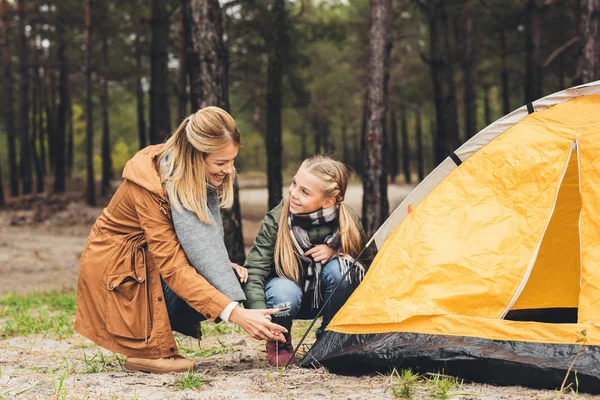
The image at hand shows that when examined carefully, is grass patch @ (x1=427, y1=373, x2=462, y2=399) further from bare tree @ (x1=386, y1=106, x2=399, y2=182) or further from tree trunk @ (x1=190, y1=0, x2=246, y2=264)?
bare tree @ (x1=386, y1=106, x2=399, y2=182)

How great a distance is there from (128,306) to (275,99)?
957 cm

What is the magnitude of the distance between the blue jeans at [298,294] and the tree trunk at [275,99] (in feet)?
27.5

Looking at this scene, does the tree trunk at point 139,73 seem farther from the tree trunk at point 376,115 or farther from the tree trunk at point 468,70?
the tree trunk at point 376,115

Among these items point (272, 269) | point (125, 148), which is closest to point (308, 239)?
point (272, 269)

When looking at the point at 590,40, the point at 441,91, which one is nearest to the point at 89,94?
the point at 441,91

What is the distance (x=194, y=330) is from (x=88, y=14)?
60.4ft

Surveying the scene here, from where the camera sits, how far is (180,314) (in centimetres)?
371

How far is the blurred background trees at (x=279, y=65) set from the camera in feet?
27.5

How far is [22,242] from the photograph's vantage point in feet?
45.4

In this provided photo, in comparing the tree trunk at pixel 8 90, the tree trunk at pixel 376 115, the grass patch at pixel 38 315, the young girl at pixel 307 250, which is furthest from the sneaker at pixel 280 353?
the tree trunk at pixel 8 90

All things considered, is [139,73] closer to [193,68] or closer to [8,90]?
[8,90]

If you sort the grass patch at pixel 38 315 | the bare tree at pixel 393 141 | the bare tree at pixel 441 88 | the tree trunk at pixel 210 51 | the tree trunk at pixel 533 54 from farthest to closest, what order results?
the bare tree at pixel 393 141, the tree trunk at pixel 533 54, the bare tree at pixel 441 88, the tree trunk at pixel 210 51, the grass patch at pixel 38 315

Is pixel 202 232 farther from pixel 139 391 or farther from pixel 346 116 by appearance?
pixel 346 116

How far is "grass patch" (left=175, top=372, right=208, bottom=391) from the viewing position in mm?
3167
